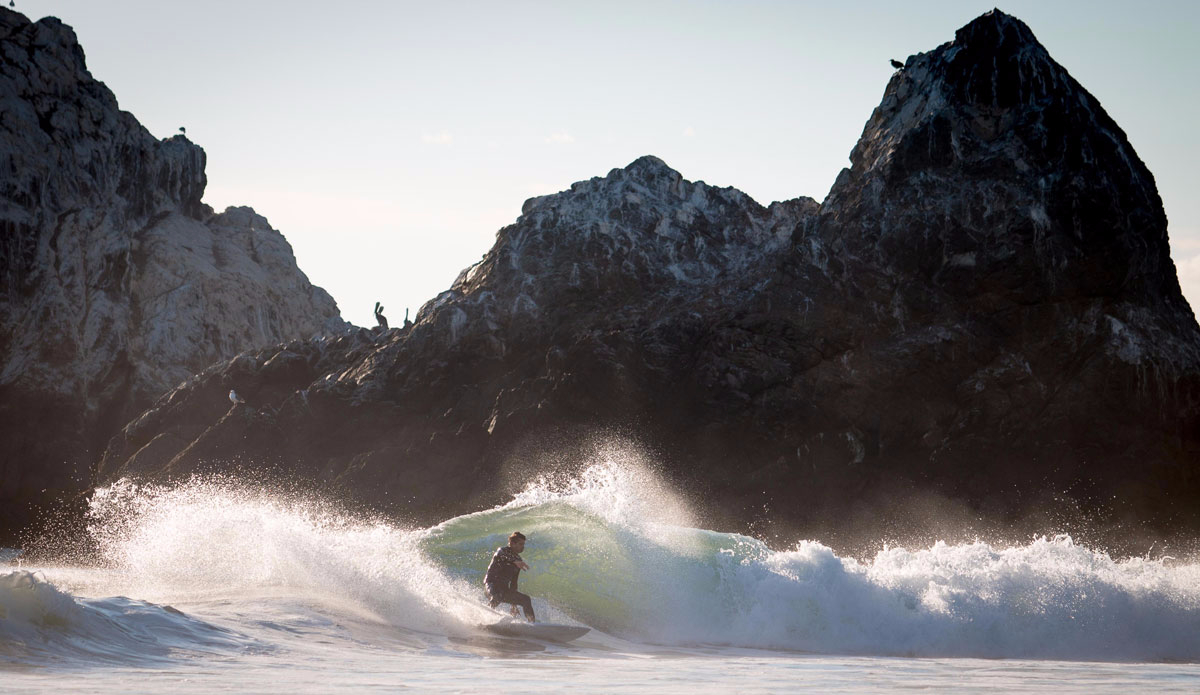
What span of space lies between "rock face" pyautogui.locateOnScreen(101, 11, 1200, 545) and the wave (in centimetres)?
2333

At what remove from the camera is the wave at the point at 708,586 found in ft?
63.5

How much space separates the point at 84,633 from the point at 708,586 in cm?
1166

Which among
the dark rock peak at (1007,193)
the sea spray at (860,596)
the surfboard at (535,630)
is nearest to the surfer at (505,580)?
the surfboard at (535,630)

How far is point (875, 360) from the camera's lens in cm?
5031

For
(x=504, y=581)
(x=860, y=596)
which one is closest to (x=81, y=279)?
(x=504, y=581)

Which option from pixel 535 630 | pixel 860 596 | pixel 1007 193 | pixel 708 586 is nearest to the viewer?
pixel 535 630

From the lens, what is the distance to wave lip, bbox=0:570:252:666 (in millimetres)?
12398

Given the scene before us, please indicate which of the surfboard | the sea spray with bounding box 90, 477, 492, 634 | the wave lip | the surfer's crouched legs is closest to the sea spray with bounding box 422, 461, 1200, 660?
the sea spray with bounding box 90, 477, 492, 634

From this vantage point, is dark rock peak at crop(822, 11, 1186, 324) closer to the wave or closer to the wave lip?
the wave

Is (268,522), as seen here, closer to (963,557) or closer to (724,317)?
(963,557)

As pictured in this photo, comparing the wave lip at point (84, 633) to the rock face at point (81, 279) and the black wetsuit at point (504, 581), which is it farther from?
the rock face at point (81, 279)

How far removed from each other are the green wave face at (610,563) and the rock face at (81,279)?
167 feet

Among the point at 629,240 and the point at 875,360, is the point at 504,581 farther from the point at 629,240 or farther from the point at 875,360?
the point at 629,240

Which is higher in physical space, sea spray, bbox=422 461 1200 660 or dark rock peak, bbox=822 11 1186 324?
dark rock peak, bbox=822 11 1186 324
